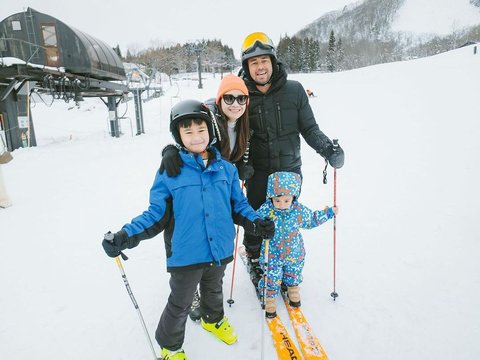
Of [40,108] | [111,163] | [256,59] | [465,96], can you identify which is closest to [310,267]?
[256,59]

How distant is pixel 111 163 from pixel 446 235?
8.85 m

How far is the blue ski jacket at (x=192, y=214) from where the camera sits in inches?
78.9

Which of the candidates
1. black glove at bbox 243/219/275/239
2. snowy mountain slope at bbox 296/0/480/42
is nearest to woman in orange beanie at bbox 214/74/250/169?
black glove at bbox 243/219/275/239

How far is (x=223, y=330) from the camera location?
8.13ft

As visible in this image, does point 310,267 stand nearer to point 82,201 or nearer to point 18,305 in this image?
point 18,305

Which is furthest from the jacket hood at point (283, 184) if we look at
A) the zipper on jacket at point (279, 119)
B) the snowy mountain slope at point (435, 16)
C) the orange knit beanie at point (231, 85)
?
the snowy mountain slope at point (435, 16)

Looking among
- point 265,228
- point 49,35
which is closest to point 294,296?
point 265,228

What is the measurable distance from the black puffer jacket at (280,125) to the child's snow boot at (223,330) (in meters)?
1.49

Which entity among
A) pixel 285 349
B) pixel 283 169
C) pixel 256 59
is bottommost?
pixel 285 349

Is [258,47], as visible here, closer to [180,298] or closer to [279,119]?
[279,119]

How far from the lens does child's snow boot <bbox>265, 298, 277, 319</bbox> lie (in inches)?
105

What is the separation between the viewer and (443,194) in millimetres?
5414

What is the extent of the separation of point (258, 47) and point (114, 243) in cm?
205

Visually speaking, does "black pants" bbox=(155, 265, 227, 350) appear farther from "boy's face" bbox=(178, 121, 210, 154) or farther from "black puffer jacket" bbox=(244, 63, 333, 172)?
"black puffer jacket" bbox=(244, 63, 333, 172)
